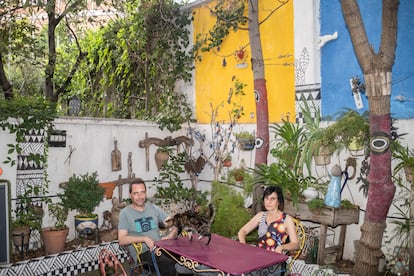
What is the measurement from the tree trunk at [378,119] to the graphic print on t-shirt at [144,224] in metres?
2.39

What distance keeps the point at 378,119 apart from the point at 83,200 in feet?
14.8

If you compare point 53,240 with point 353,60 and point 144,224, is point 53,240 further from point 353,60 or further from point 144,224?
point 353,60

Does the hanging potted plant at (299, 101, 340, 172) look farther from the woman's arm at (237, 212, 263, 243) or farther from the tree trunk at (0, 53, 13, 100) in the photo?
the tree trunk at (0, 53, 13, 100)

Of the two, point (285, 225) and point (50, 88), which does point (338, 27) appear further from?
point (50, 88)

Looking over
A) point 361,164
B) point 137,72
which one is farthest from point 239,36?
point 361,164

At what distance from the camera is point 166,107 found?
344 inches

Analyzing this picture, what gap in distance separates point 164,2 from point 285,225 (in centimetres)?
606

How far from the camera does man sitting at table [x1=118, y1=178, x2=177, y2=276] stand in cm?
413

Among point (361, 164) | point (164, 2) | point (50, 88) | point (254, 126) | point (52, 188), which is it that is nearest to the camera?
point (361, 164)

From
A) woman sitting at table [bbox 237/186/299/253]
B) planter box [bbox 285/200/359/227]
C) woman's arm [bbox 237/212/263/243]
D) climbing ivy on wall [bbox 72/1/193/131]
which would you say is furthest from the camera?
climbing ivy on wall [bbox 72/1/193/131]

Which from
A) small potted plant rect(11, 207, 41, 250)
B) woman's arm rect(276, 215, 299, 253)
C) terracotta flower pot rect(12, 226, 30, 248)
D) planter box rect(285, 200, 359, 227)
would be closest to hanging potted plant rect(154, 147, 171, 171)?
small potted plant rect(11, 207, 41, 250)

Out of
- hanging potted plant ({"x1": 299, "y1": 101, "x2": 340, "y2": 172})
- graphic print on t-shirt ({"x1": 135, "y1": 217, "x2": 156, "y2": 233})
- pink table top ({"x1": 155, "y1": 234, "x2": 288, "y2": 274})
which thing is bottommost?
pink table top ({"x1": 155, "y1": 234, "x2": 288, "y2": 274})

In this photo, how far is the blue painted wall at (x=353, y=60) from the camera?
5352mm

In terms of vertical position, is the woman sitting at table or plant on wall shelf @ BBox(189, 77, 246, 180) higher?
plant on wall shelf @ BBox(189, 77, 246, 180)
